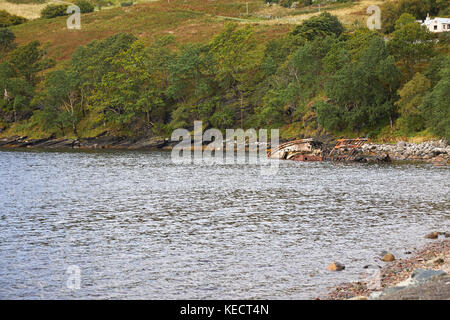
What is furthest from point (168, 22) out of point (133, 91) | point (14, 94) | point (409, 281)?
point (409, 281)

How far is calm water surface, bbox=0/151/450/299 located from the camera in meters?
18.9

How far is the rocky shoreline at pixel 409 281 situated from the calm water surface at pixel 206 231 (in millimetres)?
845

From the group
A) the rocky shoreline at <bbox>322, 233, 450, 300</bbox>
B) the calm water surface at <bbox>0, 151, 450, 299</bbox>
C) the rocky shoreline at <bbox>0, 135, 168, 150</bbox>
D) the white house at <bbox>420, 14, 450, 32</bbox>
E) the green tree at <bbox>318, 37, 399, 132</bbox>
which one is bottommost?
the rocky shoreline at <bbox>0, 135, 168, 150</bbox>

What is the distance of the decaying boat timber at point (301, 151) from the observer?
259 ft

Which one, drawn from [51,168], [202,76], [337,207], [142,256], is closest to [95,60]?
[202,76]

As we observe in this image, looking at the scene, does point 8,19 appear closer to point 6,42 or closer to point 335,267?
point 6,42

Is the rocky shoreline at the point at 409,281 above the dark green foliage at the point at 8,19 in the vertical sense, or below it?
below

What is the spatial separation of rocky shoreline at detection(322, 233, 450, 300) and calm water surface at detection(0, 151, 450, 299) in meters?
0.85

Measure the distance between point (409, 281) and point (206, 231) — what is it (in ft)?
42.1

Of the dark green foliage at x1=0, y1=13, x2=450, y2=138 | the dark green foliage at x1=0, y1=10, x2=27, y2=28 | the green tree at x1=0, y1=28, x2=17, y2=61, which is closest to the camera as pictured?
the dark green foliage at x1=0, y1=13, x2=450, y2=138

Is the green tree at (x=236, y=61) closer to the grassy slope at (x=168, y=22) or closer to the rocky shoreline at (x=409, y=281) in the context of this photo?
the grassy slope at (x=168, y=22)

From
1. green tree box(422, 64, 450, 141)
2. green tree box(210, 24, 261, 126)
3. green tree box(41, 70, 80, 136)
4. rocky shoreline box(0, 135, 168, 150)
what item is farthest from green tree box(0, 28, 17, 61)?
green tree box(422, 64, 450, 141)

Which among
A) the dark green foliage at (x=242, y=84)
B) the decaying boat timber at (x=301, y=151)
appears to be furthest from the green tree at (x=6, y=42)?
the decaying boat timber at (x=301, y=151)

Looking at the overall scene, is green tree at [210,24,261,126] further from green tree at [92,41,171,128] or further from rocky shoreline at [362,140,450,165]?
rocky shoreline at [362,140,450,165]
